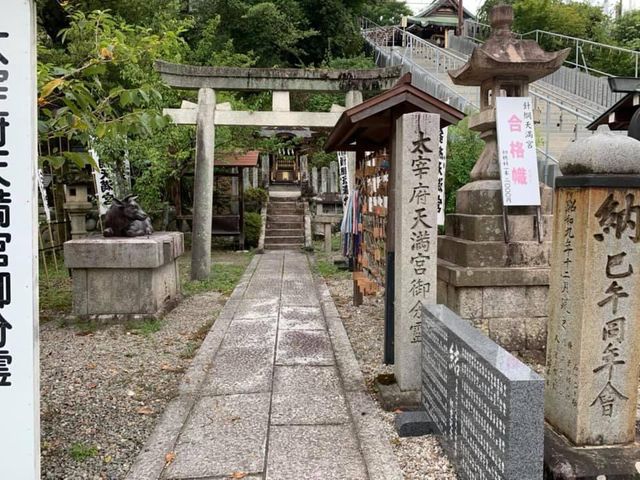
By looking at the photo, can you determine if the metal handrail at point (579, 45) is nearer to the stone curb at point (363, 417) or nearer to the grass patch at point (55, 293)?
the stone curb at point (363, 417)

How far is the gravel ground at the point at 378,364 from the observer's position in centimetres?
313

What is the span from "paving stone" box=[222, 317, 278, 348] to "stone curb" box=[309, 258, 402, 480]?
80 cm

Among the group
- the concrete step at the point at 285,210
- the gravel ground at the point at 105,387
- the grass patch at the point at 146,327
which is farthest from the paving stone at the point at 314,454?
the concrete step at the point at 285,210

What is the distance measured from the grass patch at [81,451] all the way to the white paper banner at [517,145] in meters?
4.68

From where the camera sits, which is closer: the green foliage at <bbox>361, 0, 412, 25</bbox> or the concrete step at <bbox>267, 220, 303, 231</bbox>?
the concrete step at <bbox>267, 220, 303, 231</bbox>

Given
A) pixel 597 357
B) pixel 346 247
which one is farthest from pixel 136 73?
pixel 597 357

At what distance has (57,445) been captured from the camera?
11.2ft

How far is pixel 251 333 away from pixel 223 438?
2744 mm

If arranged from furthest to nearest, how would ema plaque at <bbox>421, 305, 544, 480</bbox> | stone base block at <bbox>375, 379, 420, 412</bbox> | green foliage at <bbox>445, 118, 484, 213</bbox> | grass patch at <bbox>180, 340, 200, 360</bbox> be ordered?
green foliage at <bbox>445, 118, 484, 213</bbox> → grass patch at <bbox>180, 340, 200, 360</bbox> → stone base block at <bbox>375, 379, 420, 412</bbox> → ema plaque at <bbox>421, 305, 544, 480</bbox>

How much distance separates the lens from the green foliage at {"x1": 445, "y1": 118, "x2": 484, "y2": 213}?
10594 millimetres

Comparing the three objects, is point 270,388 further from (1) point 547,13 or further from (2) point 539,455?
(1) point 547,13

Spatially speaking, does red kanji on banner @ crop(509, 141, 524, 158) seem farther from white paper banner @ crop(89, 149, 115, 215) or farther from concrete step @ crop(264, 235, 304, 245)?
concrete step @ crop(264, 235, 304, 245)

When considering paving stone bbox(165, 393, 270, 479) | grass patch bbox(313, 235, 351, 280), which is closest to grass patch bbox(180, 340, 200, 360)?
paving stone bbox(165, 393, 270, 479)

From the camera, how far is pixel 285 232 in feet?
54.3
